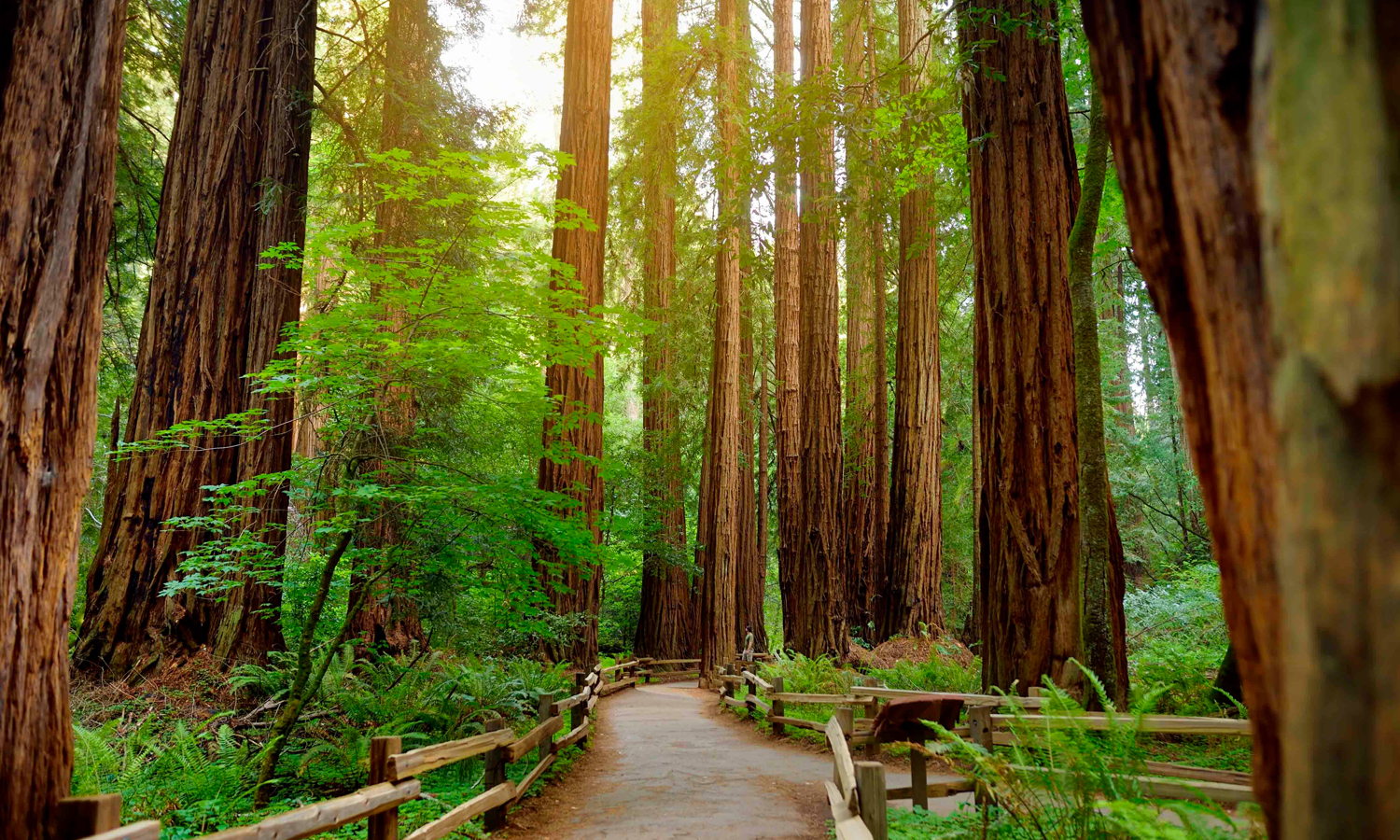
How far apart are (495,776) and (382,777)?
1.75 meters

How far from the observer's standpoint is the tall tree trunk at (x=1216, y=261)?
47.1 inches

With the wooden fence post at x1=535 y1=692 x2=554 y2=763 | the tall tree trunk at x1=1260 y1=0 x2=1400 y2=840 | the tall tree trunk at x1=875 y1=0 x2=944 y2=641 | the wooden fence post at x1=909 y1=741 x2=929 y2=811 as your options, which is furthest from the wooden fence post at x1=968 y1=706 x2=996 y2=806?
the tall tree trunk at x1=875 y1=0 x2=944 y2=641

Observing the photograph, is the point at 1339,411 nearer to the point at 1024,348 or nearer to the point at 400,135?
the point at 1024,348

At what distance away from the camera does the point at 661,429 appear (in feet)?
74.5

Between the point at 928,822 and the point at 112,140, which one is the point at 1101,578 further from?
the point at 112,140

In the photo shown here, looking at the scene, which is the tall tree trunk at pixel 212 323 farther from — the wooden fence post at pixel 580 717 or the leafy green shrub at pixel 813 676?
the leafy green shrub at pixel 813 676

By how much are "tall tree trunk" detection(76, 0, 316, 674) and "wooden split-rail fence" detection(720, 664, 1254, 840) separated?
17.4 feet

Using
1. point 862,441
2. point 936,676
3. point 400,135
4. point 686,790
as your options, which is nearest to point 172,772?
point 686,790

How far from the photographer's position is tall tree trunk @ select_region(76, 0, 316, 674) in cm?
832

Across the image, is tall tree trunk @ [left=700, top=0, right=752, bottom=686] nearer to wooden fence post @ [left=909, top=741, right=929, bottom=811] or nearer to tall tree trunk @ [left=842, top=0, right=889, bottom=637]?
tall tree trunk @ [left=842, top=0, right=889, bottom=637]

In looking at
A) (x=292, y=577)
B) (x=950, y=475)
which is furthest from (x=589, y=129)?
(x=950, y=475)

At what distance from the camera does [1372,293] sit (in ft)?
3.00

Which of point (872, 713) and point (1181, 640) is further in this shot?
point (1181, 640)

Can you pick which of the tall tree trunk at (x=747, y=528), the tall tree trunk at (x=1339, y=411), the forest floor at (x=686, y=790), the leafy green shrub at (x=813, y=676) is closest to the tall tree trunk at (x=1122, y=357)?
the tall tree trunk at (x=747, y=528)
